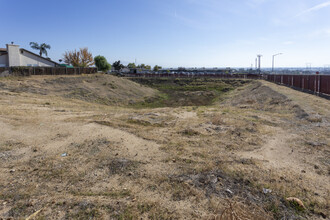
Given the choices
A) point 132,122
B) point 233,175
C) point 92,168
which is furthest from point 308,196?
point 132,122

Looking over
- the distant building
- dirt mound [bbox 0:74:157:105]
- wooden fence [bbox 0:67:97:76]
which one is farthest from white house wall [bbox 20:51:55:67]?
dirt mound [bbox 0:74:157:105]

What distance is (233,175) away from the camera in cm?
626

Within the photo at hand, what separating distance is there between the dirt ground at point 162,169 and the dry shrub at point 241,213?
25 mm

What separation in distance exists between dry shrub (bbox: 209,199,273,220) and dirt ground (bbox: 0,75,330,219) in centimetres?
3

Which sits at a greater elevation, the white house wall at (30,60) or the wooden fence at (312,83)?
the white house wall at (30,60)

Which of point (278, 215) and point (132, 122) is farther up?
point (132, 122)

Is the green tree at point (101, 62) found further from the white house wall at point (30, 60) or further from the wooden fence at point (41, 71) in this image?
the wooden fence at point (41, 71)

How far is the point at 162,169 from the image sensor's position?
6.70 m

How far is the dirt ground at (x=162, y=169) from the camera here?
4.90m

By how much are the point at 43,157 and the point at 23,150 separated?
1115 millimetres

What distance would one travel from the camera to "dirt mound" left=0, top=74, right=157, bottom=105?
26094 mm

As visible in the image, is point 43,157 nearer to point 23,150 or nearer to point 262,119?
point 23,150

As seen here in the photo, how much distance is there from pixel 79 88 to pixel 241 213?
29844 mm

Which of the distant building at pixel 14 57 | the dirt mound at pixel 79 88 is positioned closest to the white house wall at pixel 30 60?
the distant building at pixel 14 57
